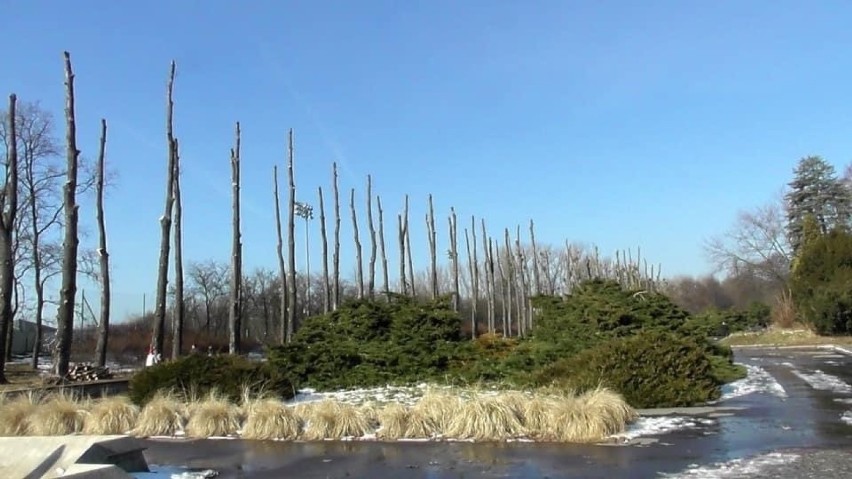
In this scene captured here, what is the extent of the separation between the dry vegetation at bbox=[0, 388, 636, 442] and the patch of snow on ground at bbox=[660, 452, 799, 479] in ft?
7.39

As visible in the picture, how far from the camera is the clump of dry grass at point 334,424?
1213 cm

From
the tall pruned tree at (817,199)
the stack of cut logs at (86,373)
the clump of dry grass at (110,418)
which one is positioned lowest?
the clump of dry grass at (110,418)

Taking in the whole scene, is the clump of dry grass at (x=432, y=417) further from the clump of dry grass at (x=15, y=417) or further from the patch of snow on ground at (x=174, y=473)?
the clump of dry grass at (x=15, y=417)

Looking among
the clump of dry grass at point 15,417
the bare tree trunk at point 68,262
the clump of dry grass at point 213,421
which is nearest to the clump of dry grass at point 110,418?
the clump of dry grass at point 15,417

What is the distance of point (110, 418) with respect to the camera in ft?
43.6

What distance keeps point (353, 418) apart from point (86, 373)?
55.1ft

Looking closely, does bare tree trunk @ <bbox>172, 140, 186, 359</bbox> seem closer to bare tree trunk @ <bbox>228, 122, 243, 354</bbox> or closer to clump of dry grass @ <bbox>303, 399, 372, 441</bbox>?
bare tree trunk @ <bbox>228, 122, 243, 354</bbox>

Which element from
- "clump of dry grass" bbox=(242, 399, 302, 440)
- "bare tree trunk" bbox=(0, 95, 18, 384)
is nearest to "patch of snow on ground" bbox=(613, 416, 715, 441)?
"clump of dry grass" bbox=(242, 399, 302, 440)

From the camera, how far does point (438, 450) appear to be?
35.5 feet

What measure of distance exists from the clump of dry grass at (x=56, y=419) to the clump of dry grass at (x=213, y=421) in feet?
6.35

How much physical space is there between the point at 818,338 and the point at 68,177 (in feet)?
128

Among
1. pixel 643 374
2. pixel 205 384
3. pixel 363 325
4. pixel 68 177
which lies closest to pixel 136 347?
pixel 68 177

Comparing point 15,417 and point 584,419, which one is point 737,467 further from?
point 15,417

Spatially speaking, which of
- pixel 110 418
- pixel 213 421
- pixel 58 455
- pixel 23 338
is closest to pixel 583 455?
pixel 213 421
